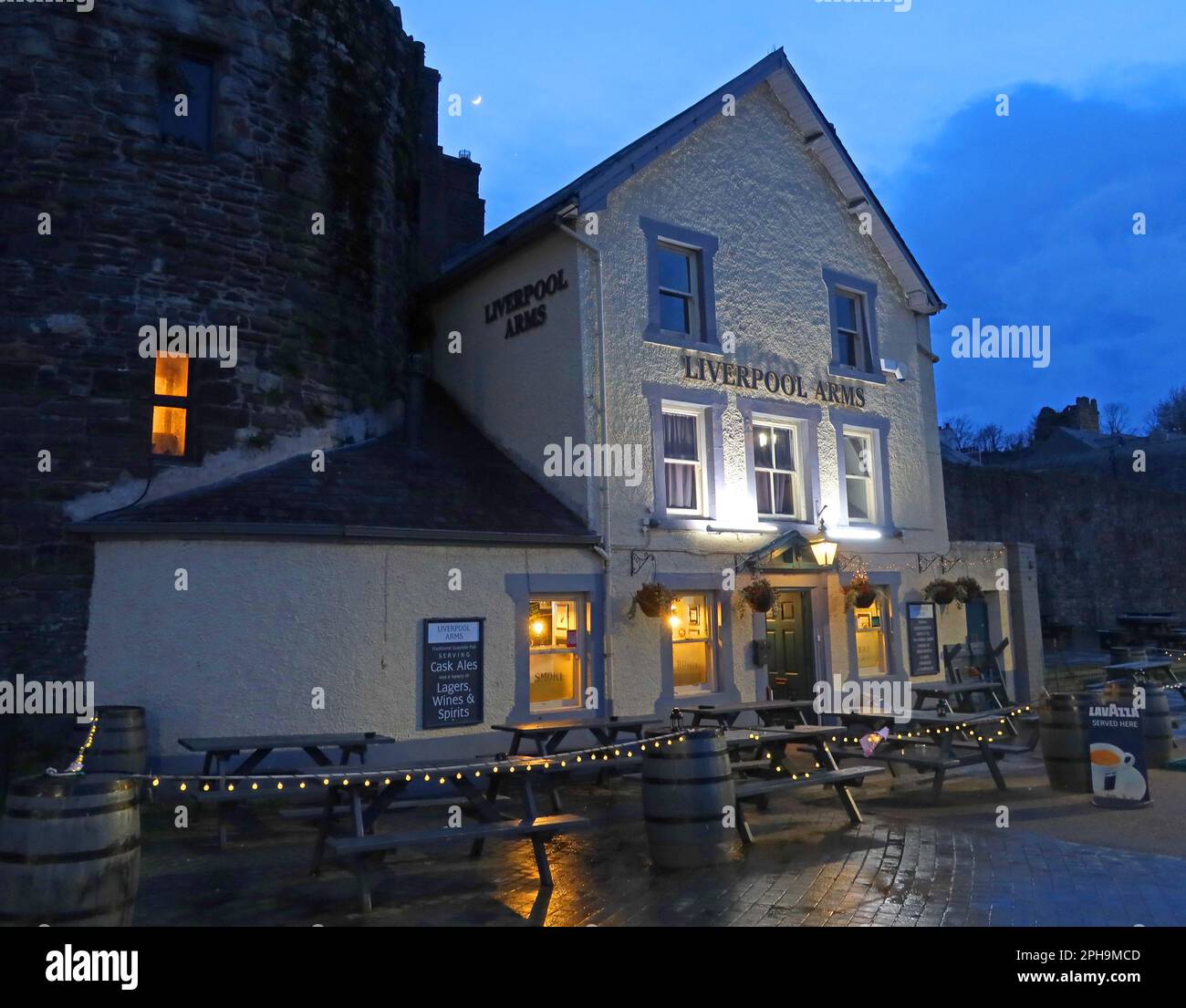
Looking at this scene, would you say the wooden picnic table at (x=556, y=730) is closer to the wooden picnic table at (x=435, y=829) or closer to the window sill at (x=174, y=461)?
the wooden picnic table at (x=435, y=829)

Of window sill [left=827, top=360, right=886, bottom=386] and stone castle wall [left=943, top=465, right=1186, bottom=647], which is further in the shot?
stone castle wall [left=943, top=465, right=1186, bottom=647]

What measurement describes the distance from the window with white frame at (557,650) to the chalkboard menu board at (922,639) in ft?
21.8

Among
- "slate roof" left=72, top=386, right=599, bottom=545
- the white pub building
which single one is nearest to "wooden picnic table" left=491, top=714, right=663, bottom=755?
the white pub building

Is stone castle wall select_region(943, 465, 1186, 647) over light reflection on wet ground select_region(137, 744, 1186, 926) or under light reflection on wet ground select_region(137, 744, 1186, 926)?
over

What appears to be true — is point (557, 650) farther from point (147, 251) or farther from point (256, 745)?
point (147, 251)

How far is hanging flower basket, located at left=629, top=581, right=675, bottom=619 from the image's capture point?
1235 cm

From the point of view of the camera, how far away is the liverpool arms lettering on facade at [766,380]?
1385 centimetres

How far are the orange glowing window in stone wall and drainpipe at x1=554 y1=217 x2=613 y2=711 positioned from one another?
5.14 m

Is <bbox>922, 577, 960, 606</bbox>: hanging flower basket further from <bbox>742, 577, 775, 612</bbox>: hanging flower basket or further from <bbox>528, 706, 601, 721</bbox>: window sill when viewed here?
<bbox>528, 706, 601, 721</bbox>: window sill

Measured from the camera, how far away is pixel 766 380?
47.9ft
